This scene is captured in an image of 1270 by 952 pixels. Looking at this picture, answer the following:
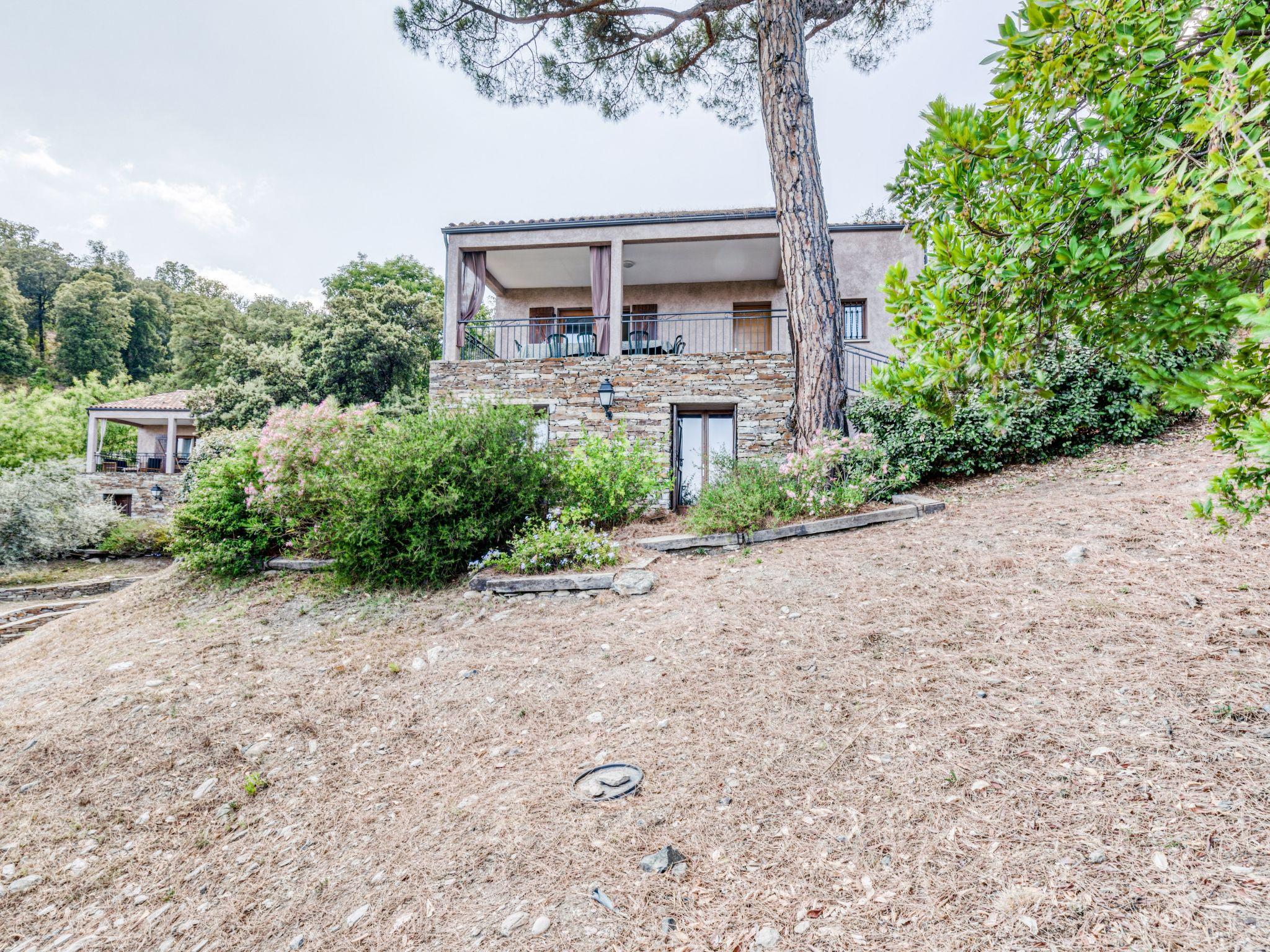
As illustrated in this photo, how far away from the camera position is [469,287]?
1048 cm

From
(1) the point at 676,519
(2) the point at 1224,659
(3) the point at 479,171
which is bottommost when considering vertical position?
(2) the point at 1224,659

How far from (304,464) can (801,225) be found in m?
6.23

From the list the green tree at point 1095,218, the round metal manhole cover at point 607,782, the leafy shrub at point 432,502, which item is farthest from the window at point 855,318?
the round metal manhole cover at point 607,782

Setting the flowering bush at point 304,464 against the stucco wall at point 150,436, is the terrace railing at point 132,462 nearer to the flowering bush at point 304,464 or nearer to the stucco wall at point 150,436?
the stucco wall at point 150,436

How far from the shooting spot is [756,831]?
1.73 metres

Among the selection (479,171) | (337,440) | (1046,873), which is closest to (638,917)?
(1046,873)

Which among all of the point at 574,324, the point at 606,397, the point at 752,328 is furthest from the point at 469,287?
the point at 752,328

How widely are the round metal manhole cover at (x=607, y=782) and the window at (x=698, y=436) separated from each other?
25.2ft

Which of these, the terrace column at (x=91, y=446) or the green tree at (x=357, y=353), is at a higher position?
the green tree at (x=357, y=353)

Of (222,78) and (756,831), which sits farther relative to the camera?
(222,78)

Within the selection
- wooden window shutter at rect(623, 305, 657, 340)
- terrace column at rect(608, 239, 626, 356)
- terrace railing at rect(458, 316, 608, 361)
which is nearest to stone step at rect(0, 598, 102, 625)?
terrace railing at rect(458, 316, 608, 361)

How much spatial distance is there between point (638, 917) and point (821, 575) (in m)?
2.74

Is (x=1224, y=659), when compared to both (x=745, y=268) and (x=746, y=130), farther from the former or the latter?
(x=745, y=268)

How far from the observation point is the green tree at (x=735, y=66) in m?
6.34
